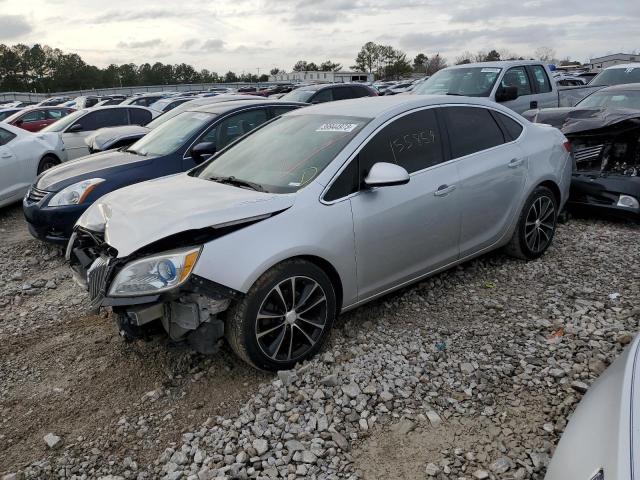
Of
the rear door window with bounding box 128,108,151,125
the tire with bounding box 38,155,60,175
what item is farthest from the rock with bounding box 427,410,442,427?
the rear door window with bounding box 128,108,151,125

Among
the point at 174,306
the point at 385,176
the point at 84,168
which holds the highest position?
the point at 385,176

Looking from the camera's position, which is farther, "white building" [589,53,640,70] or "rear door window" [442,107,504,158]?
"white building" [589,53,640,70]

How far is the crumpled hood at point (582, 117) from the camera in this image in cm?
620

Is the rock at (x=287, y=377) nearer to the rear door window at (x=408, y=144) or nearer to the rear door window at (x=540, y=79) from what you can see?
the rear door window at (x=408, y=144)

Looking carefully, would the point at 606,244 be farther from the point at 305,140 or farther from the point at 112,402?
the point at 112,402

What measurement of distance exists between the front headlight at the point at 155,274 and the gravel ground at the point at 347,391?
0.55 m

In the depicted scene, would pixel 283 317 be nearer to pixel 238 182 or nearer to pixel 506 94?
pixel 238 182

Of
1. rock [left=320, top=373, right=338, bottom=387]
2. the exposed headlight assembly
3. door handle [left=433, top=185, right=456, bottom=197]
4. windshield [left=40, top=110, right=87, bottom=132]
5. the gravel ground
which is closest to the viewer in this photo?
the gravel ground

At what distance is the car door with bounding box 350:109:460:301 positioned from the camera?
3.60 meters

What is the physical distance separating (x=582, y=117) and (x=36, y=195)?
690 cm

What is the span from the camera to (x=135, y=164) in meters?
5.89

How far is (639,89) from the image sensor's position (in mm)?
7438

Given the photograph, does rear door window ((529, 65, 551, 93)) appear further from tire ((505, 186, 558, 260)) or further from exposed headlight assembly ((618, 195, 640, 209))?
tire ((505, 186, 558, 260))

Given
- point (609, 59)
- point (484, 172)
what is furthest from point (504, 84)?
point (609, 59)
